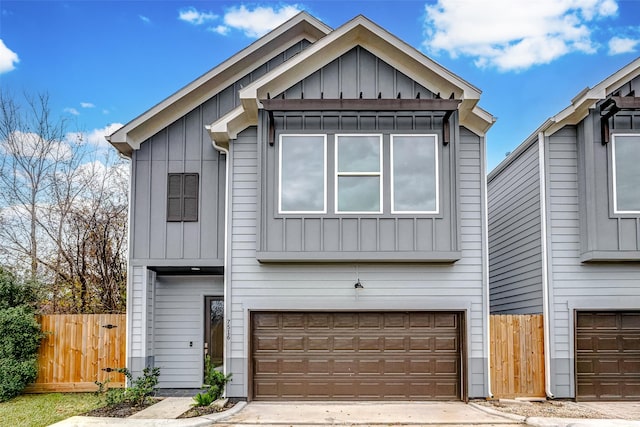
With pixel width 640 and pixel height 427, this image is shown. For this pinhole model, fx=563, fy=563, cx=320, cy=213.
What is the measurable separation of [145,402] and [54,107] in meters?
12.5

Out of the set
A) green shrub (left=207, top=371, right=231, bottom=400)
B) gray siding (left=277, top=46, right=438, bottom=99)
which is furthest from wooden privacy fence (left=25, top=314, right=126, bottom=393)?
gray siding (left=277, top=46, right=438, bottom=99)

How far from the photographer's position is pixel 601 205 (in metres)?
10.4

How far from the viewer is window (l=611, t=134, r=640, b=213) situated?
10383 millimetres

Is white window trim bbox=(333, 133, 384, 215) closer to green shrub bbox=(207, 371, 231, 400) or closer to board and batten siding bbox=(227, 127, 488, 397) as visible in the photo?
board and batten siding bbox=(227, 127, 488, 397)

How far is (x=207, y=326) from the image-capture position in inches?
465

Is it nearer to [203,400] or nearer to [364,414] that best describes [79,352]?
[203,400]

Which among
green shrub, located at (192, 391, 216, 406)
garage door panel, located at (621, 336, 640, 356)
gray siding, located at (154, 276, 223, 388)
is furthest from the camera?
gray siding, located at (154, 276, 223, 388)

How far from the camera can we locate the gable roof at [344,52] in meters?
10.3

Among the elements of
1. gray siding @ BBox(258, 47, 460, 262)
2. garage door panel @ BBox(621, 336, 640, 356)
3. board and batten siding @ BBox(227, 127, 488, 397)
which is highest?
gray siding @ BBox(258, 47, 460, 262)

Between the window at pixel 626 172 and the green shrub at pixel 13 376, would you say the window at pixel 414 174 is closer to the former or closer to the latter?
the window at pixel 626 172

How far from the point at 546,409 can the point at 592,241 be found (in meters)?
3.13

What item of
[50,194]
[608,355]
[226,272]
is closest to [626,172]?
[608,355]

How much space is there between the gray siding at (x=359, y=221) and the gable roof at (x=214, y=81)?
1865mm

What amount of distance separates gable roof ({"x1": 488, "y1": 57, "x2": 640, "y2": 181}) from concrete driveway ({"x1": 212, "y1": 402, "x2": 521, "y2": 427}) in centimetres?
539
